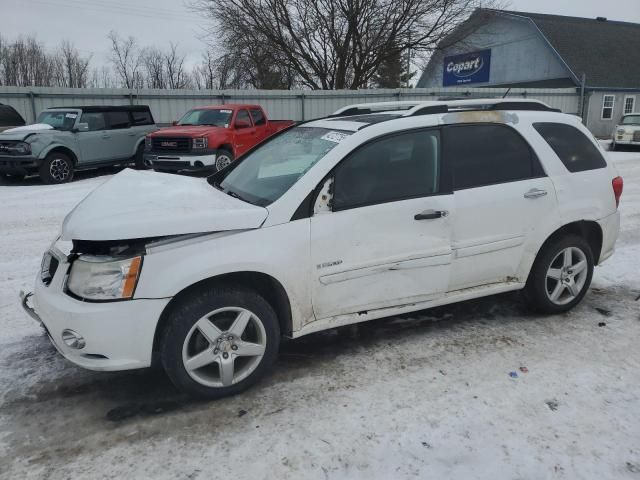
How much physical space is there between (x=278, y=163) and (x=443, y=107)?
4.32ft

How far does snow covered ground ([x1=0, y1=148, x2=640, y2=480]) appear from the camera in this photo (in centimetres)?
257

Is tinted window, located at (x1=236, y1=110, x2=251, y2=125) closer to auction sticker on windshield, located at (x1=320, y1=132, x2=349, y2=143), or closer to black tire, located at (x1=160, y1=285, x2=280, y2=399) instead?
auction sticker on windshield, located at (x1=320, y1=132, x2=349, y2=143)

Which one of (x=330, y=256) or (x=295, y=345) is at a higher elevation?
(x=330, y=256)

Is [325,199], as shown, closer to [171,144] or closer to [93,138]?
[171,144]

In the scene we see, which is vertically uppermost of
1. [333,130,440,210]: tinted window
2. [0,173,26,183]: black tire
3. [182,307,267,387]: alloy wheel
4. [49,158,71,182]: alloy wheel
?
[333,130,440,210]: tinted window

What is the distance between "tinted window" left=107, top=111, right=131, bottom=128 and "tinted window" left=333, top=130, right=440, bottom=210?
11.8 m

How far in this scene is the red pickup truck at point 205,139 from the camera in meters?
11.9

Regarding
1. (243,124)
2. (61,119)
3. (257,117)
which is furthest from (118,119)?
(257,117)

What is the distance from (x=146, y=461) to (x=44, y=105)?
56.1 ft

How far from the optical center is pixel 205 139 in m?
11.9

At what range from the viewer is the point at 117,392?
3.28m

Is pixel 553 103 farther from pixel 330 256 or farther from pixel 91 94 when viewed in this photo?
pixel 330 256

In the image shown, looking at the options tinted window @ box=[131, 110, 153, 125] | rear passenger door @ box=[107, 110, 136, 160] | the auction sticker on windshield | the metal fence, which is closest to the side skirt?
the auction sticker on windshield

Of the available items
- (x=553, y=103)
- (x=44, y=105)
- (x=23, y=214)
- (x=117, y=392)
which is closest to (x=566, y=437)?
(x=117, y=392)
